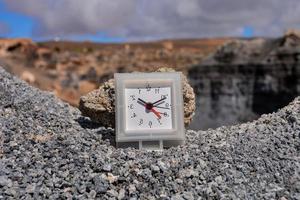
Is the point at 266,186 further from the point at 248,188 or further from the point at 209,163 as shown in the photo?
the point at 209,163

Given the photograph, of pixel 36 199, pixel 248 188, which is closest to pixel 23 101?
pixel 36 199

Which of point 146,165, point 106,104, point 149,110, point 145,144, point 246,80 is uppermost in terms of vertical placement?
point 246,80

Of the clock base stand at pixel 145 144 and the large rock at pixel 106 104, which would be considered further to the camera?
the large rock at pixel 106 104

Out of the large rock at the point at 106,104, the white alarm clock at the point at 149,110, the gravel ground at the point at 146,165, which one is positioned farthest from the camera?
the large rock at the point at 106,104

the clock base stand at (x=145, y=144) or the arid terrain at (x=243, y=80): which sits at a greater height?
the arid terrain at (x=243, y=80)

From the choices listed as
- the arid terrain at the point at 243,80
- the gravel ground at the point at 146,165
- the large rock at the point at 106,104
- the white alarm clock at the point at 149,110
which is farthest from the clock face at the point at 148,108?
the arid terrain at the point at 243,80

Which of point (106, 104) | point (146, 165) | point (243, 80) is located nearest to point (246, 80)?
point (243, 80)

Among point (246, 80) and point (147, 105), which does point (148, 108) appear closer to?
point (147, 105)

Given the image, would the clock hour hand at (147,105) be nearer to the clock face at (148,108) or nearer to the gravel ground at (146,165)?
the clock face at (148,108)
